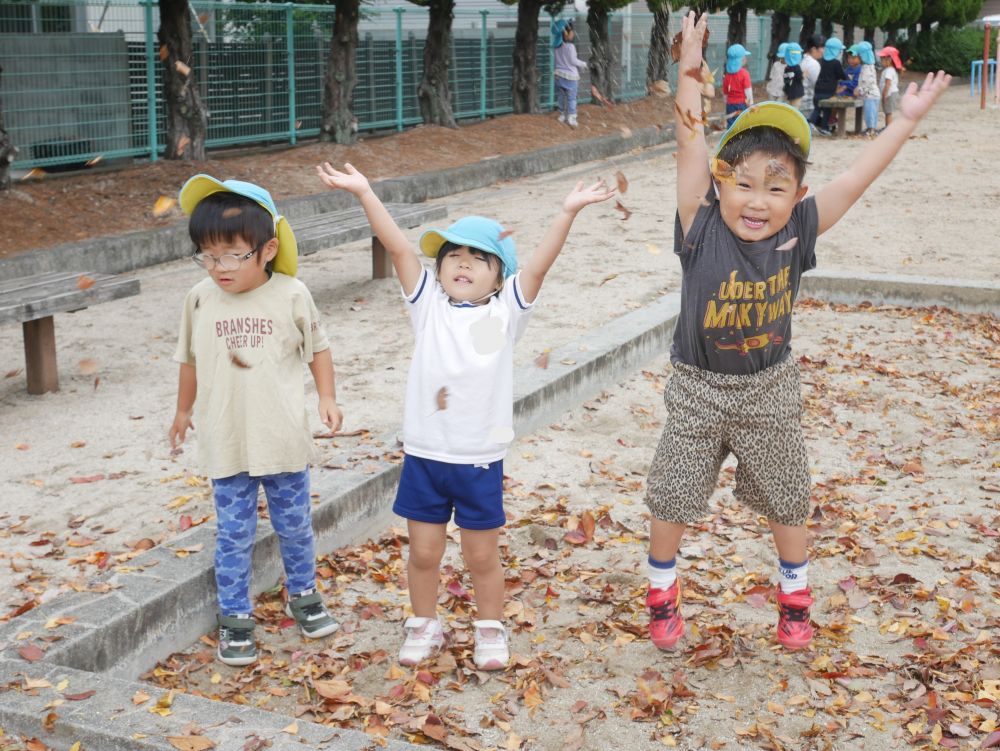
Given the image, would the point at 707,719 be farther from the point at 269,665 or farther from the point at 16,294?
the point at 16,294

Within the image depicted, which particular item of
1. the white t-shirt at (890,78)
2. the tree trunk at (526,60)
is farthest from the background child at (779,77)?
the tree trunk at (526,60)

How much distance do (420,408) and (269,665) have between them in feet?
3.05

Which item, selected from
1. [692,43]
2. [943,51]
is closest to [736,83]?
[692,43]

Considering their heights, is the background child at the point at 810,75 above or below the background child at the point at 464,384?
above

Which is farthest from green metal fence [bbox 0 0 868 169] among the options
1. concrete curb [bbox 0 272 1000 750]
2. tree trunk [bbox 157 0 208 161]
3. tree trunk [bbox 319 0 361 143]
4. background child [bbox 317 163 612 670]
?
background child [bbox 317 163 612 670]

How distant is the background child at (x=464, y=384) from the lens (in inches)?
137

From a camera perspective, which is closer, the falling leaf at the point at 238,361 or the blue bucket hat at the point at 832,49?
the falling leaf at the point at 238,361

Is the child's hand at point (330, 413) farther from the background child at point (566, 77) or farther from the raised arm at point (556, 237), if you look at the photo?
the background child at point (566, 77)

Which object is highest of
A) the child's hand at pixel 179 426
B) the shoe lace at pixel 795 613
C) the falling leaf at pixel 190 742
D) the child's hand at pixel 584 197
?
the child's hand at pixel 584 197

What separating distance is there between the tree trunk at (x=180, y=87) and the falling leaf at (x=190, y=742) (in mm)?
11445

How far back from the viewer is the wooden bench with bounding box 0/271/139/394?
243 inches

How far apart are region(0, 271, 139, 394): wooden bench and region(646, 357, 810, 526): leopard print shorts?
383 centimetres

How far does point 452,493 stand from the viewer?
3553 mm

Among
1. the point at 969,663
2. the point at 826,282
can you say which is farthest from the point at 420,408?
the point at 826,282
